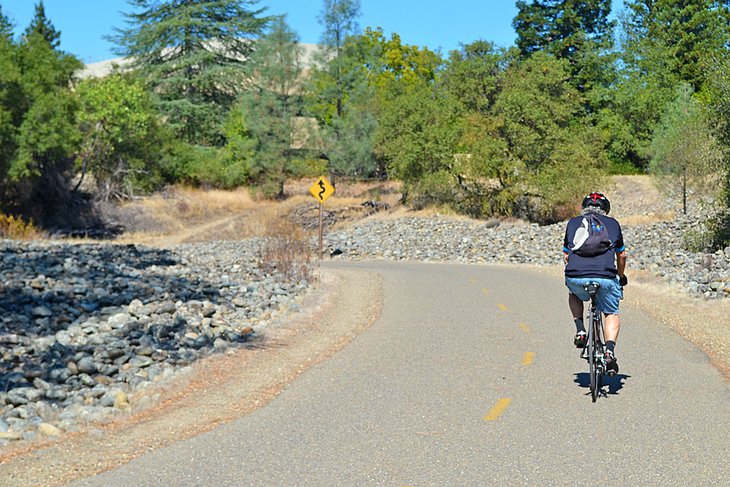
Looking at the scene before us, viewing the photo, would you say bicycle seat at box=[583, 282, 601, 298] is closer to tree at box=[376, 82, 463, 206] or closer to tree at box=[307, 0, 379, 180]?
tree at box=[376, 82, 463, 206]

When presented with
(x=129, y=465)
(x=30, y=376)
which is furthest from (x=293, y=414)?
(x=30, y=376)

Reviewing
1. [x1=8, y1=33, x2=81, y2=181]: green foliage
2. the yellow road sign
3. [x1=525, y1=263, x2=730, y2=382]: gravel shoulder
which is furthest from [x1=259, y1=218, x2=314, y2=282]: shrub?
[x1=8, y1=33, x2=81, y2=181]: green foliage

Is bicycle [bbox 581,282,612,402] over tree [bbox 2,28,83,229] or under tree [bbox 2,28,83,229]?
under

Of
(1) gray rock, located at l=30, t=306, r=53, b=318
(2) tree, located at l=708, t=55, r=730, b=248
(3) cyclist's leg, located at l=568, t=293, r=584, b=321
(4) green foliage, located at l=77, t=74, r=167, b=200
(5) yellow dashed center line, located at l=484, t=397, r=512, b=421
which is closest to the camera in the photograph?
(5) yellow dashed center line, located at l=484, t=397, r=512, b=421

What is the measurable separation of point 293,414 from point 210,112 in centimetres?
6063

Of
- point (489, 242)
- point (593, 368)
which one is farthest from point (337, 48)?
point (593, 368)

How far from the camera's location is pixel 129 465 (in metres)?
6.55

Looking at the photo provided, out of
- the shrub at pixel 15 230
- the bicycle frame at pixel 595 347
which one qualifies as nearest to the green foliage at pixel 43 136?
the shrub at pixel 15 230

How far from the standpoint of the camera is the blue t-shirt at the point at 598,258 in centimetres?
873

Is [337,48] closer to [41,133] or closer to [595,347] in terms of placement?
[41,133]

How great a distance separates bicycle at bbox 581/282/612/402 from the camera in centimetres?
858

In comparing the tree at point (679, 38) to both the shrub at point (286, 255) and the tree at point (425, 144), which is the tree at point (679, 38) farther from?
the shrub at point (286, 255)

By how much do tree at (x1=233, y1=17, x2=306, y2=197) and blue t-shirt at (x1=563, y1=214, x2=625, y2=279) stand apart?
168 ft

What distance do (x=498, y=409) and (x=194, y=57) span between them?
6179 cm
